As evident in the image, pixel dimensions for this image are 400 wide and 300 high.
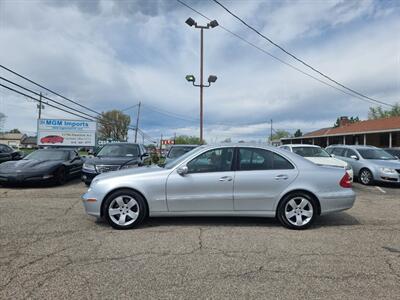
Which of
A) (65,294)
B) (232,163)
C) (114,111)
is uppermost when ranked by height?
(114,111)

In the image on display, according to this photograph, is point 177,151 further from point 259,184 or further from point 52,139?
point 52,139

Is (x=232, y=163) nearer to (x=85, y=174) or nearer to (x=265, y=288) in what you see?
(x=265, y=288)

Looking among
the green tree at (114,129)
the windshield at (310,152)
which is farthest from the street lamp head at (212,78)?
the green tree at (114,129)

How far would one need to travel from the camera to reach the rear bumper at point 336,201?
4.99m

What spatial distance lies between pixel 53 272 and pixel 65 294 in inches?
22.4

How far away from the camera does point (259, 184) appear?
4.93m

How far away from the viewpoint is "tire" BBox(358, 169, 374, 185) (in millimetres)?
10718

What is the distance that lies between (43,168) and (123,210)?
5.85 m

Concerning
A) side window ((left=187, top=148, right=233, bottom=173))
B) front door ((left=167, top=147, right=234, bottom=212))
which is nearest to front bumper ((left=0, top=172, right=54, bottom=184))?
front door ((left=167, top=147, right=234, bottom=212))

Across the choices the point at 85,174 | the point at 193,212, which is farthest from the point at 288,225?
the point at 85,174

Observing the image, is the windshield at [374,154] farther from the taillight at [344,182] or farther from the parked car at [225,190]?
the parked car at [225,190]

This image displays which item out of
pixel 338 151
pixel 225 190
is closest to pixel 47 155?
pixel 225 190

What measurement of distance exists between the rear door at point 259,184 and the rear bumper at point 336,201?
0.68 meters

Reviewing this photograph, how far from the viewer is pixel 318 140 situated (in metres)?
42.2
